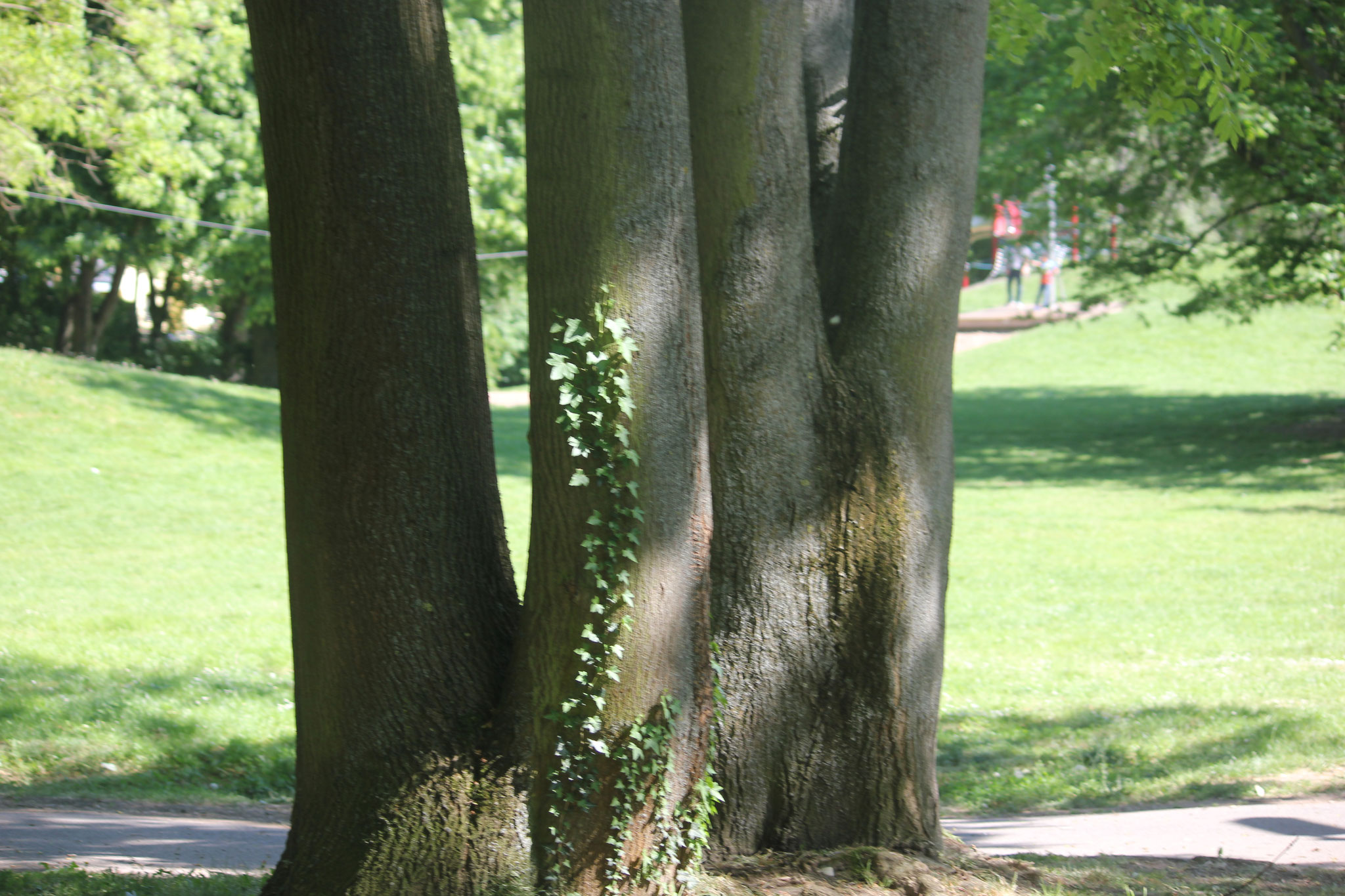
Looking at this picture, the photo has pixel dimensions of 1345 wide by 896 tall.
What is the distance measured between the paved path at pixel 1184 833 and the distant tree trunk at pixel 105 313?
90.6ft

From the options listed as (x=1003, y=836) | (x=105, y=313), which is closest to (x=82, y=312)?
(x=105, y=313)

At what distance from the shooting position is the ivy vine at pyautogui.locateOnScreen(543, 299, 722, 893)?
344 centimetres

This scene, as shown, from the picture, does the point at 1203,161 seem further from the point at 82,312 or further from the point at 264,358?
the point at 82,312

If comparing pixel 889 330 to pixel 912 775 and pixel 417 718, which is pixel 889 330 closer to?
pixel 912 775

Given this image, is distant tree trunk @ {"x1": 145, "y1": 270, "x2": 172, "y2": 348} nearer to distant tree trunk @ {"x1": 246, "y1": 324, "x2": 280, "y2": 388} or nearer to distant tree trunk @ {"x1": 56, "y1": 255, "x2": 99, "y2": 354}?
distant tree trunk @ {"x1": 56, "y1": 255, "x2": 99, "y2": 354}

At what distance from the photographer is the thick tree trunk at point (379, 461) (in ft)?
11.4

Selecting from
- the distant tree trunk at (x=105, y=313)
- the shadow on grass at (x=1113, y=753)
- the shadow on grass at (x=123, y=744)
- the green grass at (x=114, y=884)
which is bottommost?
the shadow on grass at (x=1113, y=753)

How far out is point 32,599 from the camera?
1045 cm

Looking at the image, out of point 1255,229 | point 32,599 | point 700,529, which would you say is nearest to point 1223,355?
point 1255,229

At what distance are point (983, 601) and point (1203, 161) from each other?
13.5 meters

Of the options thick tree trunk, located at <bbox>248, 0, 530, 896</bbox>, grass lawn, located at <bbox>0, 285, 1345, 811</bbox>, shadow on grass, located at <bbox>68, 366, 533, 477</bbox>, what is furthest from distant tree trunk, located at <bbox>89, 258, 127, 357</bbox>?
thick tree trunk, located at <bbox>248, 0, 530, 896</bbox>

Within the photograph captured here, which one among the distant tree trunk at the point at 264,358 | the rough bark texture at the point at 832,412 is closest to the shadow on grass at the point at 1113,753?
the rough bark texture at the point at 832,412

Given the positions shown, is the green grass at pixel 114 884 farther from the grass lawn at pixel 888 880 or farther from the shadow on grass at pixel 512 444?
the shadow on grass at pixel 512 444

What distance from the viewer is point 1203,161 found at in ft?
71.9
